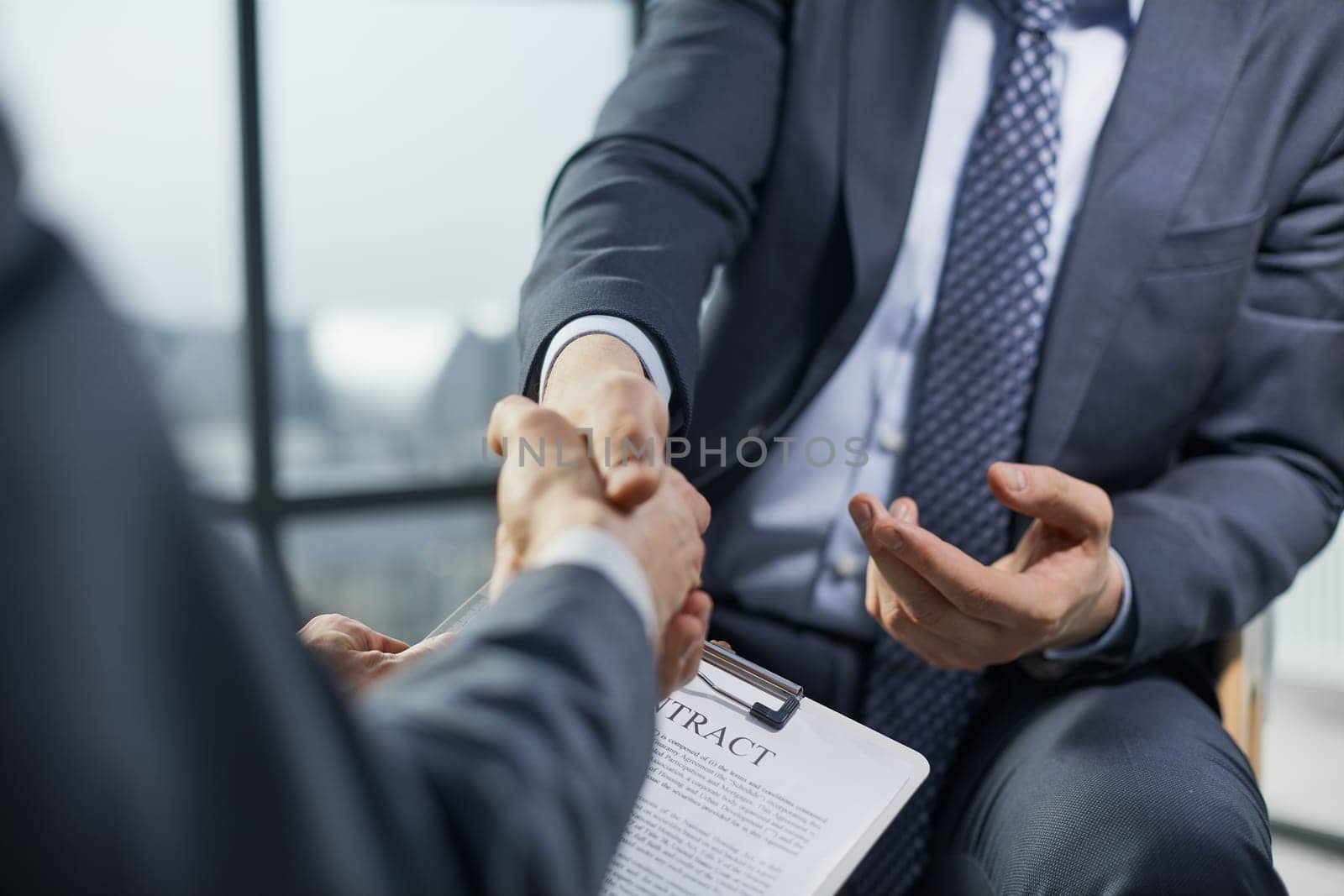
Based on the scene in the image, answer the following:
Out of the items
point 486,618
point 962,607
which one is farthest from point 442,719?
point 962,607

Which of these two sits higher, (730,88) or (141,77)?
(730,88)

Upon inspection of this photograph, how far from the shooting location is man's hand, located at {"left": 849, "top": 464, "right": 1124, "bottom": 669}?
655 millimetres

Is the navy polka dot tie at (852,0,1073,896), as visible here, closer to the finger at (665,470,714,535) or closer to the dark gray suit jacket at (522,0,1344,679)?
the dark gray suit jacket at (522,0,1344,679)

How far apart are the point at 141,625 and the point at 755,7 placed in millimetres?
873

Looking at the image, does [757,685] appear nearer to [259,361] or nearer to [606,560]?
[606,560]

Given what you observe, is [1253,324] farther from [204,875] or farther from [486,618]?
[204,875]

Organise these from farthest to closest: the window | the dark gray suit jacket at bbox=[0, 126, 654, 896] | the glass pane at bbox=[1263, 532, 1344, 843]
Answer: the window → the glass pane at bbox=[1263, 532, 1344, 843] → the dark gray suit jacket at bbox=[0, 126, 654, 896]

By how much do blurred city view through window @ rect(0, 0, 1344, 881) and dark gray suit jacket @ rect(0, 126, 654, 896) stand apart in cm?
149

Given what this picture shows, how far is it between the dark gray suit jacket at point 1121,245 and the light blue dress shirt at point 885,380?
0.03 m

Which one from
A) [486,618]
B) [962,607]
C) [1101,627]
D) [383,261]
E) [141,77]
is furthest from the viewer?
[383,261]

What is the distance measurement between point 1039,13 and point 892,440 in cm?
37

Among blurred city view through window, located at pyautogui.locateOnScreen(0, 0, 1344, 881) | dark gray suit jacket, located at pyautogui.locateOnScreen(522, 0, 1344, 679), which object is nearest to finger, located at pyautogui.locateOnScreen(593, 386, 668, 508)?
dark gray suit jacket, located at pyautogui.locateOnScreen(522, 0, 1344, 679)

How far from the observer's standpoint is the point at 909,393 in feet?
2.99

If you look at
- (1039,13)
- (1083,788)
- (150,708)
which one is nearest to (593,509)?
(150,708)
